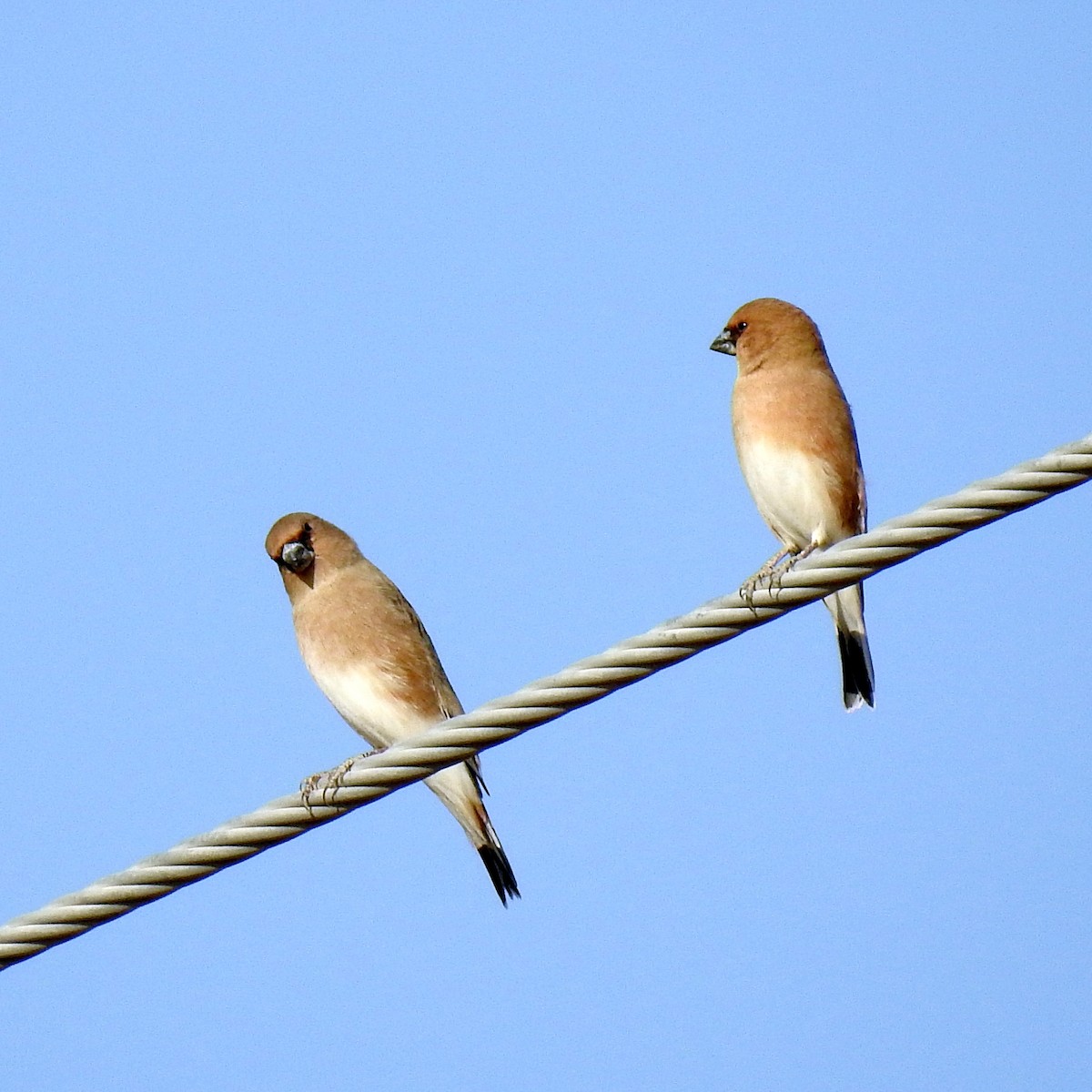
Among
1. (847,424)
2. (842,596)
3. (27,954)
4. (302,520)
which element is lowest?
(27,954)

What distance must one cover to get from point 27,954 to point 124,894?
31 cm

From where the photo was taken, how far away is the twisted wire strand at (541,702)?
414cm

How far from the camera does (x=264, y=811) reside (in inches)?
173

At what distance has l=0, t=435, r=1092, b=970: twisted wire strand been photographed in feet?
13.6

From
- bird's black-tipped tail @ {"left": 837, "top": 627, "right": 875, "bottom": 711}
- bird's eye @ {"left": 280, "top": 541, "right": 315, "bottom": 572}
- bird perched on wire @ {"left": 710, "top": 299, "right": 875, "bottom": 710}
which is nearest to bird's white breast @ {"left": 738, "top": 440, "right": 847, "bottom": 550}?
bird perched on wire @ {"left": 710, "top": 299, "right": 875, "bottom": 710}

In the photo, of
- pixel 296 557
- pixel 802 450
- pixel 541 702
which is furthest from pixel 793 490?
pixel 541 702

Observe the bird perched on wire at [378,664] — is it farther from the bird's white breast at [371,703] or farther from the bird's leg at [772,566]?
the bird's leg at [772,566]

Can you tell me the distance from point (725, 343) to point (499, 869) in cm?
267

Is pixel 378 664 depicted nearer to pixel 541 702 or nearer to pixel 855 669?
pixel 855 669

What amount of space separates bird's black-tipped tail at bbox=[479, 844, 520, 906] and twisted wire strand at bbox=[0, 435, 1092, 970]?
10.5 ft

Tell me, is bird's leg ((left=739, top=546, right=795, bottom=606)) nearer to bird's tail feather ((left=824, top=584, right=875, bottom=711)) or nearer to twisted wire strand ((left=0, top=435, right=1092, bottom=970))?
bird's tail feather ((left=824, top=584, right=875, bottom=711))

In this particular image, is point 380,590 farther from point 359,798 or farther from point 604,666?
point 604,666

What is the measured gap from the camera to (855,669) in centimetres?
769

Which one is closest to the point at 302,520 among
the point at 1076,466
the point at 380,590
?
the point at 380,590
